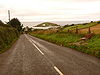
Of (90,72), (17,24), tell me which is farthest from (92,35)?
(17,24)

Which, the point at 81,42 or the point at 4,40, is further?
the point at 4,40

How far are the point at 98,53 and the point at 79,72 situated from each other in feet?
17.9

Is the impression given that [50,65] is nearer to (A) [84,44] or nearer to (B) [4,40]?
(A) [84,44]

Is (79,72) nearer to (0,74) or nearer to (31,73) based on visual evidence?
(31,73)

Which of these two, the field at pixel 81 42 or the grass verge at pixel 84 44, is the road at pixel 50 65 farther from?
the field at pixel 81 42

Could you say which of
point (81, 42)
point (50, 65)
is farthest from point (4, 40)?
point (50, 65)

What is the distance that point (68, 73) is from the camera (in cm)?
726

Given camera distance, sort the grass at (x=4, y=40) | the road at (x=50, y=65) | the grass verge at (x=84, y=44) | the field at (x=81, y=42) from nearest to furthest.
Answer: the road at (x=50, y=65) < the grass verge at (x=84, y=44) < the field at (x=81, y=42) < the grass at (x=4, y=40)

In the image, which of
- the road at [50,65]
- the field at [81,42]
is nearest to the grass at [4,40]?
the road at [50,65]

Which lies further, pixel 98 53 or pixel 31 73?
pixel 98 53

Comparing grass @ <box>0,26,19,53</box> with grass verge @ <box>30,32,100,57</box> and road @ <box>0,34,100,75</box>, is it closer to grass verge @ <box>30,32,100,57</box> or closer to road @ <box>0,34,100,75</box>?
road @ <box>0,34,100,75</box>

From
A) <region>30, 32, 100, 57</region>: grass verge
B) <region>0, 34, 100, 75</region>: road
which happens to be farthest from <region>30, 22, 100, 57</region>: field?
<region>0, 34, 100, 75</region>: road

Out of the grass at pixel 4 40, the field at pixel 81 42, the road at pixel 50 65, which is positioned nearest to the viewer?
the road at pixel 50 65

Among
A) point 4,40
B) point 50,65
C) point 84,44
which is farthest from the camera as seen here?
point 4,40
